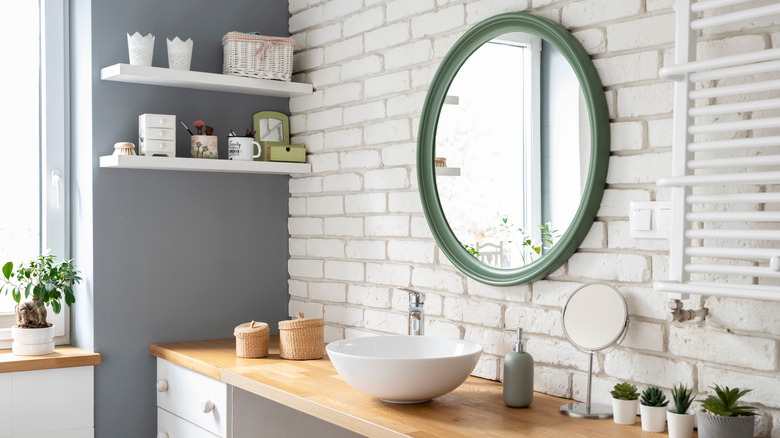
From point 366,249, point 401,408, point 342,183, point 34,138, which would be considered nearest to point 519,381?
point 401,408

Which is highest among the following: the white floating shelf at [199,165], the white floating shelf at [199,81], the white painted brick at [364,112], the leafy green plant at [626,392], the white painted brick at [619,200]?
the white floating shelf at [199,81]

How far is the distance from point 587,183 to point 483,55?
552mm

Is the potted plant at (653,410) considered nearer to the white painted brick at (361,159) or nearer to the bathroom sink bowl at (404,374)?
the bathroom sink bowl at (404,374)

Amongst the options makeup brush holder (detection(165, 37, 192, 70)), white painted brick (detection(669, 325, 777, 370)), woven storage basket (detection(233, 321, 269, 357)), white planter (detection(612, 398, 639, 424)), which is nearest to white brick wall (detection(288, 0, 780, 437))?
white painted brick (detection(669, 325, 777, 370))

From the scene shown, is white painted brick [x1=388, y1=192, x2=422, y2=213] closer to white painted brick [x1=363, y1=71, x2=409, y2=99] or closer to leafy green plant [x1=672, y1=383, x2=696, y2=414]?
white painted brick [x1=363, y1=71, x2=409, y2=99]

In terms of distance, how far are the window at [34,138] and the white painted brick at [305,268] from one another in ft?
2.79

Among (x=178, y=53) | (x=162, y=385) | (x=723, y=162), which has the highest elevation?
(x=178, y=53)

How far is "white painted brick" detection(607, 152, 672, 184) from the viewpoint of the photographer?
1.76 m

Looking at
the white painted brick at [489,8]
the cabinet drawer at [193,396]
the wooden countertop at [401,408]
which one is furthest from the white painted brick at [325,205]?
the white painted brick at [489,8]

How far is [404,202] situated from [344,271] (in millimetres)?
431

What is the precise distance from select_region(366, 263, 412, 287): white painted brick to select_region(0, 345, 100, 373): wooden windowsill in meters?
0.99

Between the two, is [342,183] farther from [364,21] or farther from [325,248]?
[364,21]

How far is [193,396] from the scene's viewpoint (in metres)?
2.56

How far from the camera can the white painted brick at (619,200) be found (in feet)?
5.96
